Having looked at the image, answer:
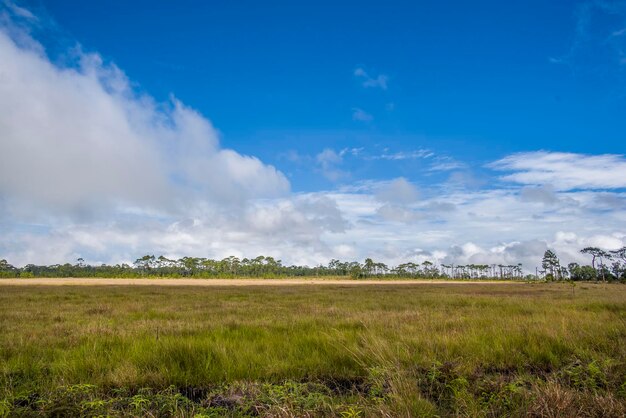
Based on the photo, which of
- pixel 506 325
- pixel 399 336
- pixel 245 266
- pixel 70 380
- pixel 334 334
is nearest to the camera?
pixel 70 380

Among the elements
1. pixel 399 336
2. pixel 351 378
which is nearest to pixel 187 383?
pixel 351 378

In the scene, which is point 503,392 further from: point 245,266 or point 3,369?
point 245,266

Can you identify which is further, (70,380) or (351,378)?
(351,378)

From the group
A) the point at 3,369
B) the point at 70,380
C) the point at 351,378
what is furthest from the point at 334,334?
the point at 3,369

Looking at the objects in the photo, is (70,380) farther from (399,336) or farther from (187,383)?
(399,336)

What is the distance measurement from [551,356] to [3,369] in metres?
9.04

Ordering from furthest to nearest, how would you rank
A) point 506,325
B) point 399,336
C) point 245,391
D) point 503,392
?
1. point 506,325
2. point 399,336
3. point 245,391
4. point 503,392

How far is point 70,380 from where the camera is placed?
17.7 ft

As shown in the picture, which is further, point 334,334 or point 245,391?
point 334,334

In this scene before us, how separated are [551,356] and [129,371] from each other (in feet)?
23.3

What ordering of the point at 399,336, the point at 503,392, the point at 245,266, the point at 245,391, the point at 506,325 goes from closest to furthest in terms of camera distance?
the point at 503,392
the point at 245,391
the point at 399,336
the point at 506,325
the point at 245,266

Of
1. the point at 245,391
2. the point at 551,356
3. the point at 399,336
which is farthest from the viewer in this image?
the point at 399,336

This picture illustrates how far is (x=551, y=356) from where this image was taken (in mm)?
6656

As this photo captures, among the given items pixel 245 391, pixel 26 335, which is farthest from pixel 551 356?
pixel 26 335
